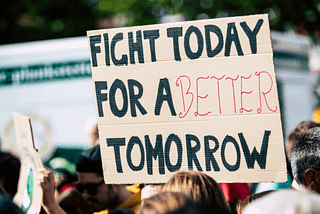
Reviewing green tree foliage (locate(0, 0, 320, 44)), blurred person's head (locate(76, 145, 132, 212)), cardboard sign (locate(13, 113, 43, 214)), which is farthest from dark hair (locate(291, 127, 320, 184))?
green tree foliage (locate(0, 0, 320, 44))

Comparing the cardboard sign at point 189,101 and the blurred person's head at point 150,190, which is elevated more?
the cardboard sign at point 189,101

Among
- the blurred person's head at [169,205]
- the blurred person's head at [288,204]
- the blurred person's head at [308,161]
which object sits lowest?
the blurred person's head at [308,161]

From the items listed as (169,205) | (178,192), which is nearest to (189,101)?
(178,192)

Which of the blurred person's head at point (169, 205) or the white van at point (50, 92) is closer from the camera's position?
the blurred person's head at point (169, 205)

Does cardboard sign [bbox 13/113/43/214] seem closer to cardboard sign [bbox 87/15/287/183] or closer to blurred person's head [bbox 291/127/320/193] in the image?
cardboard sign [bbox 87/15/287/183]

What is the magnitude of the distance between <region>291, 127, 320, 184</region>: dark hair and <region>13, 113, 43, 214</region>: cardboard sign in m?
1.52

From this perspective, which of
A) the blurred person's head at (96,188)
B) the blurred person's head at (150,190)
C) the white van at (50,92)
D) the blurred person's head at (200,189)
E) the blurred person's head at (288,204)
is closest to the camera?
the blurred person's head at (288,204)

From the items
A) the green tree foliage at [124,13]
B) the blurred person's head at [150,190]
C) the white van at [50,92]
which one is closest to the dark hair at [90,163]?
the blurred person's head at [150,190]

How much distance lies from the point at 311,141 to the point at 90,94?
478cm

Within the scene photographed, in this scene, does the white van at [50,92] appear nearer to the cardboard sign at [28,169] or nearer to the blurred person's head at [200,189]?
the cardboard sign at [28,169]

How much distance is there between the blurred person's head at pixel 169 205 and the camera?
4.86ft

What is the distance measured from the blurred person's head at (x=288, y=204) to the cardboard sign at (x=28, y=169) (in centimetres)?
149

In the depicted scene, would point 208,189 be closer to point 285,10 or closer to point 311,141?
point 311,141

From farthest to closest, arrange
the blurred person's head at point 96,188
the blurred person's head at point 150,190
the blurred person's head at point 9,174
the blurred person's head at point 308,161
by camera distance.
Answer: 1. the blurred person's head at point 9,174
2. the blurred person's head at point 96,188
3. the blurred person's head at point 150,190
4. the blurred person's head at point 308,161
